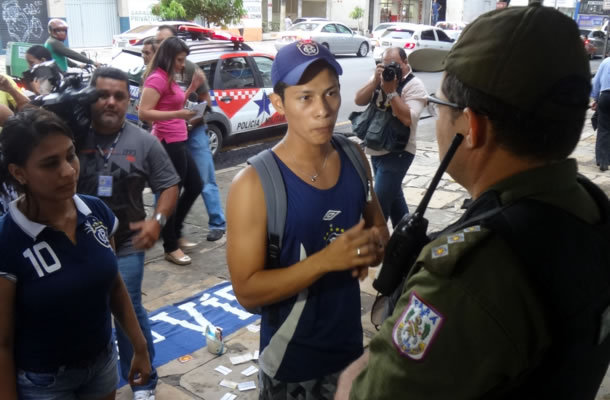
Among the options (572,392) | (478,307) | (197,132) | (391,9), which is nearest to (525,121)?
(478,307)

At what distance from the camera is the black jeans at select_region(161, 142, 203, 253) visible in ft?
17.1

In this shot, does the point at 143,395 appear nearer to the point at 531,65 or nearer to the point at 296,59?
the point at 296,59

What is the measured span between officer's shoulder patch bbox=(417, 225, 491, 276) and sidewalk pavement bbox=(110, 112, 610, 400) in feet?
8.44

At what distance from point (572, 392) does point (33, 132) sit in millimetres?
1943

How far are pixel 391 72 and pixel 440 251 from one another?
3.65 meters

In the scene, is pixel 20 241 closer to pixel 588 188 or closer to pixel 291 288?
pixel 291 288

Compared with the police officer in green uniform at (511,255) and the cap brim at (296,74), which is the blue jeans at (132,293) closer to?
the cap brim at (296,74)

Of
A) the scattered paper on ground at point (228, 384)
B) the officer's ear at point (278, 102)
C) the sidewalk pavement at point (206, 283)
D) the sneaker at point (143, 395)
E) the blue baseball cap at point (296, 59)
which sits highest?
the blue baseball cap at point (296, 59)

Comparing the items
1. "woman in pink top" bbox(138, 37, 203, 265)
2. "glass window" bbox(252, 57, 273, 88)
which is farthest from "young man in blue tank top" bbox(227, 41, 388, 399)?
"glass window" bbox(252, 57, 273, 88)

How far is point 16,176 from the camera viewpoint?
2.13 m

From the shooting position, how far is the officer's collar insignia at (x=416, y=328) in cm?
104

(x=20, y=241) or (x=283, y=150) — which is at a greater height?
(x=283, y=150)

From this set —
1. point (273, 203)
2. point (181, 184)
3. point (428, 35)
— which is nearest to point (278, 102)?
point (273, 203)

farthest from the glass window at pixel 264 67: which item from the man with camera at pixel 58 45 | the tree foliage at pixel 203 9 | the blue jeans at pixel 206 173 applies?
the tree foliage at pixel 203 9
